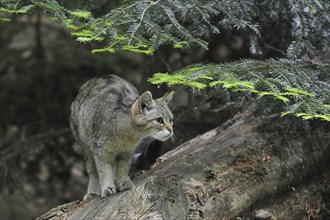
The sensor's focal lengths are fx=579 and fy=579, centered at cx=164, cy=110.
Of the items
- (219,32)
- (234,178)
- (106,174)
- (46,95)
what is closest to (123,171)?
(106,174)

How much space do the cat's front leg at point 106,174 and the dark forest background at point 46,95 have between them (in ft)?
7.31

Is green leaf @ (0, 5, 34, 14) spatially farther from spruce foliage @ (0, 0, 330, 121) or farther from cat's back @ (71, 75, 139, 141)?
cat's back @ (71, 75, 139, 141)

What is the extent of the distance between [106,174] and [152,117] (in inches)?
30.5

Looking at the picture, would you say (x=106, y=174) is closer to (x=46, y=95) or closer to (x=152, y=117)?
(x=152, y=117)

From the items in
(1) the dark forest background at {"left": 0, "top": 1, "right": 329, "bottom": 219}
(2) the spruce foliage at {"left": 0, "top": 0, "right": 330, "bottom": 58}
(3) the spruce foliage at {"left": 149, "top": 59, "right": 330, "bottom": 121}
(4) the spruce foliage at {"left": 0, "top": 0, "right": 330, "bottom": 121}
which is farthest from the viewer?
(1) the dark forest background at {"left": 0, "top": 1, "right": 329, "bottom": 219}

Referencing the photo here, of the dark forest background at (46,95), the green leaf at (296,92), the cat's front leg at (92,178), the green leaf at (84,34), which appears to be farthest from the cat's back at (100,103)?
the green leaf at (296,92)

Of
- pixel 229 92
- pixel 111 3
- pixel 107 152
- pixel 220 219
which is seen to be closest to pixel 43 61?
pixel 111 3

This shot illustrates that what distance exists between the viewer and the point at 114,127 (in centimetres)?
592

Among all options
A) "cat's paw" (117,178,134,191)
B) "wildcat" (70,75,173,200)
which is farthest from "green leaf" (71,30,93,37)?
"cat's paw" (117,178,134,191)

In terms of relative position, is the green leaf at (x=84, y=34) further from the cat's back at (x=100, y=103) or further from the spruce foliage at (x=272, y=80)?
the cat's back at (x=100, y=103)

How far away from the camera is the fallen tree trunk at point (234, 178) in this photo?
473 cm

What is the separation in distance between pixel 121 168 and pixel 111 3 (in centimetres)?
204

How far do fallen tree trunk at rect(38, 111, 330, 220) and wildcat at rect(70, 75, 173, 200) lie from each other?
0.33 m

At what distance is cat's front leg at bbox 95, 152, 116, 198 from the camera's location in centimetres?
583
